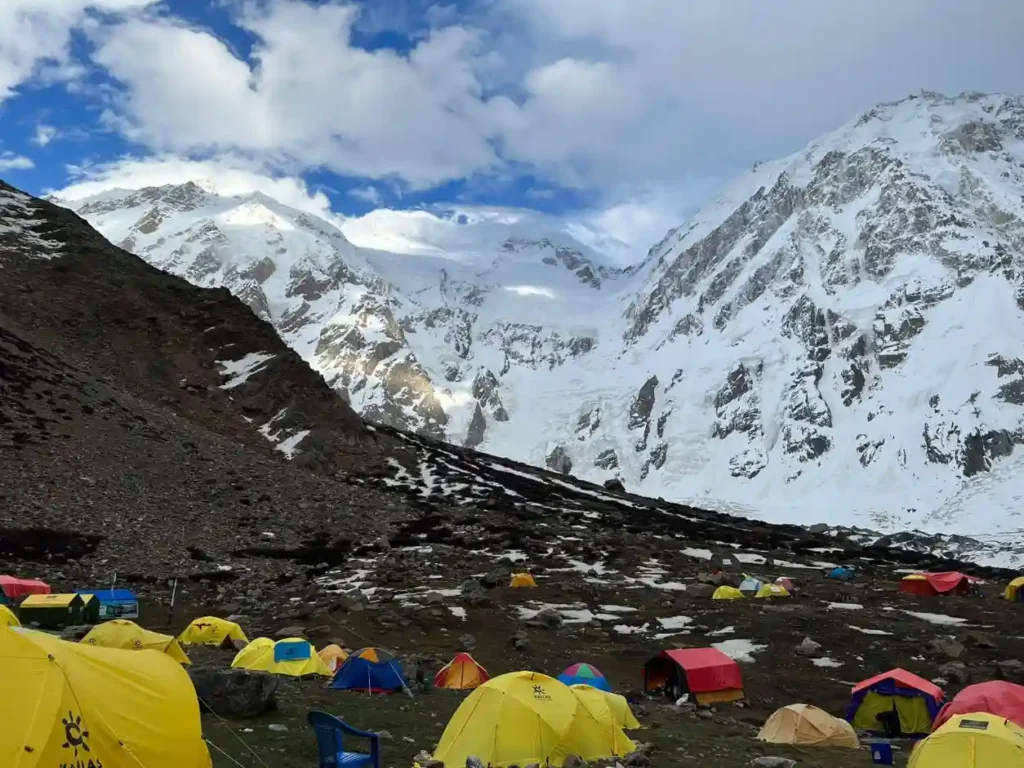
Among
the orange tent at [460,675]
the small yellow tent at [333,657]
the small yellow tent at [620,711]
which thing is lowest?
the small yellow tent at [333,657]

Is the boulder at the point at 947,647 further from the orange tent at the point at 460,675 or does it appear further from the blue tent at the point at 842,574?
the blue tent at the point at 842,574

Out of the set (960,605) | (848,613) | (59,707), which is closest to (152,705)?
(59,707)

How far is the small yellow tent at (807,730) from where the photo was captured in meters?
18.9

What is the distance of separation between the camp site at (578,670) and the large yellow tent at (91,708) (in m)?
0.07

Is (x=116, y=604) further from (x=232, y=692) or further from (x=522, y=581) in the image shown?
(x=232, y=692)

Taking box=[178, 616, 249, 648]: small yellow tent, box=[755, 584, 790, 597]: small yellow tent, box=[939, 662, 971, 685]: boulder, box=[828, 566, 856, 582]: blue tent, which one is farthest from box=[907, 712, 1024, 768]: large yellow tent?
box=[828, 566, 856, 582]: blue tent

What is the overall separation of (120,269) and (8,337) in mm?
26616

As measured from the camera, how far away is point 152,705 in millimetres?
10305

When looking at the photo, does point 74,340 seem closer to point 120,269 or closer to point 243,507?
point 120,269

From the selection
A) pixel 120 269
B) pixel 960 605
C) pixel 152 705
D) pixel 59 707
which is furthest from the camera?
pixel 120 269

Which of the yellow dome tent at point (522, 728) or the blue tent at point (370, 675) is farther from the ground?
the yellow dome tent at point (522, 728)

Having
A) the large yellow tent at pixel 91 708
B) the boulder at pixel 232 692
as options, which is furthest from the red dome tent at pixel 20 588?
the large yellow tent at pixel 91 708

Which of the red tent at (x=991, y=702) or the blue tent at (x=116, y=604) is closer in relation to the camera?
the red tent at (x=991, y=702)

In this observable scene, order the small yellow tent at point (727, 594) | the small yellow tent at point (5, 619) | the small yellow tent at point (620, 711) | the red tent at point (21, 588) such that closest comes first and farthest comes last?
the small yellow tent at point (5, 619) < the small yellow tent at point (620, 711) < the red tent at point (21, 588) < the small yellow tent at point (727, 594)
